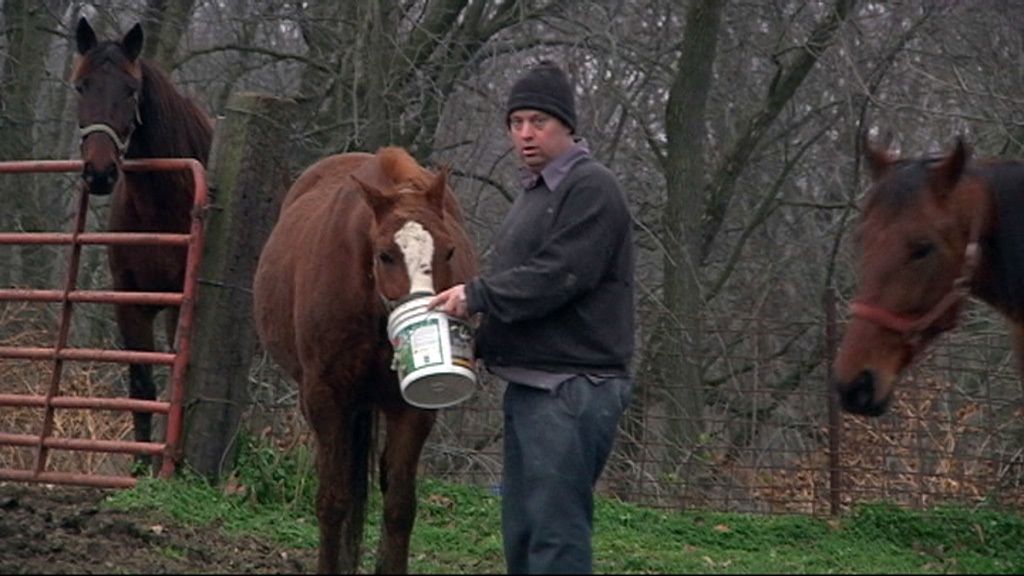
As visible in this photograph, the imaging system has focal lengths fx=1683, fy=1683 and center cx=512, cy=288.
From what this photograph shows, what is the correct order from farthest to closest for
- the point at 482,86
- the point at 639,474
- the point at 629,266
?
the point at 482,86
the point at 639,474
the point at 629,266

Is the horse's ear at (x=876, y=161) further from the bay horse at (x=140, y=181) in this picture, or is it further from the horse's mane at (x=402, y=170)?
the bay horse at (x=140, y=181)

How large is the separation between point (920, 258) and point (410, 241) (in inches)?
71.3

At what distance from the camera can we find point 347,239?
6.72 m

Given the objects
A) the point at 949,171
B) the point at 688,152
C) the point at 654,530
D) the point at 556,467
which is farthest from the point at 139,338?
the point at 688,152

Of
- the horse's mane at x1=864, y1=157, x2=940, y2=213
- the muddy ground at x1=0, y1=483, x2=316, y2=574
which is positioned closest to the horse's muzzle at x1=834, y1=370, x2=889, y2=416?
the horse's mane at x1=864, y1=157, x2=940, y2=213

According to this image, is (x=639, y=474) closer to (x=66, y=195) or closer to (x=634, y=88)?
(x=634, y=88)

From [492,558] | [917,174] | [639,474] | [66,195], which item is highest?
[66,195]

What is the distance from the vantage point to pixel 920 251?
19.6ft

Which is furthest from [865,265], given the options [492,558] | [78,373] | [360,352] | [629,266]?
[78,373]

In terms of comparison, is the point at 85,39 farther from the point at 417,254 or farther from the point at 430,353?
the point at 430,353

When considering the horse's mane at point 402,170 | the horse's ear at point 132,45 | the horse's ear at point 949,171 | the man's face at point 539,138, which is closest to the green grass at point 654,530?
the horse's mane at point 402,170

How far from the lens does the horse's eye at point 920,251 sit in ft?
19.6

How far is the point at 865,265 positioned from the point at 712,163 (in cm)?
1094

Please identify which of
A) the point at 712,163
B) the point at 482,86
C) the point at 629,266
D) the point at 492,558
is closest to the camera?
the point at 629,266
